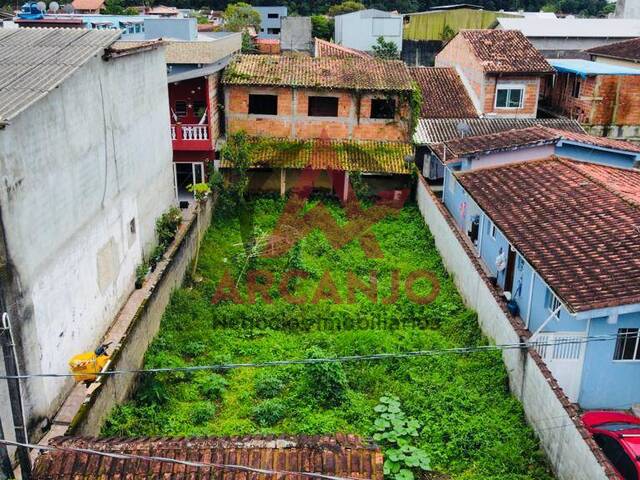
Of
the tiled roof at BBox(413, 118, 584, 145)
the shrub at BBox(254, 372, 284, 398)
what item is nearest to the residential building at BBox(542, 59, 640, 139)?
the tiled roof at BBox(413, 118, 584, 145)

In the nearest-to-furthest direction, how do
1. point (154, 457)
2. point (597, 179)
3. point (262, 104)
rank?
point (154, 457) → point (597, 179) → point (262, 104)

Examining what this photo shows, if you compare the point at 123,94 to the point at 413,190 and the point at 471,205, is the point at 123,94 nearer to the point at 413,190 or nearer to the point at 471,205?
the point at 471,205

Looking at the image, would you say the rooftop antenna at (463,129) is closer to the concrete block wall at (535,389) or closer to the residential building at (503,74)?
the residential building at (503,74)

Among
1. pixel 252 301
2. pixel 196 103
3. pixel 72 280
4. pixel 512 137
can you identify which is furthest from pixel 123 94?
pixel 512 137

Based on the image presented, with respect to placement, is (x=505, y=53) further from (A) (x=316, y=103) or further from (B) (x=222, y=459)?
(B) (x=222, y=459)

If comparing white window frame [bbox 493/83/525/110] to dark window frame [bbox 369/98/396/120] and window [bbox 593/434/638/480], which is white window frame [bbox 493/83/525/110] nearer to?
dark window frame [bbox 369/98/396/120]

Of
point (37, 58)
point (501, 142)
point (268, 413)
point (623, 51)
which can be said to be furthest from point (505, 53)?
point (268, 413)

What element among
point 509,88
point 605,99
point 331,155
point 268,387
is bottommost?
point 268,387
